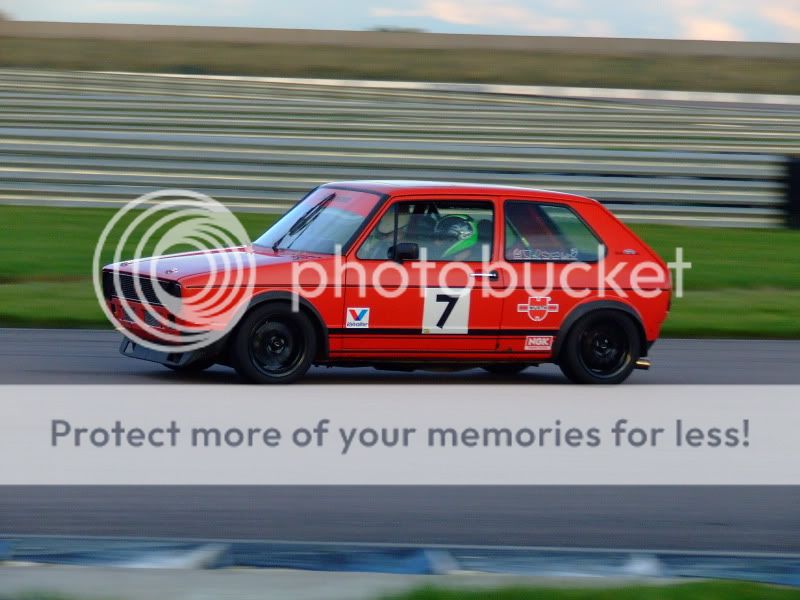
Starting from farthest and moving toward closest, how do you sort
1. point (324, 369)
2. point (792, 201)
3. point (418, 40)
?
point (418, 40)
point (792, 201)
point (324, 369)

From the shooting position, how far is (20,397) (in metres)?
8.95

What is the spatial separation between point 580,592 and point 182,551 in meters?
1.63

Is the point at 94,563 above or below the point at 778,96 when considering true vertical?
below

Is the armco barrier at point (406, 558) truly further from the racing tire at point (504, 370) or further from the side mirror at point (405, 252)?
the racing tire at point (504, 370)

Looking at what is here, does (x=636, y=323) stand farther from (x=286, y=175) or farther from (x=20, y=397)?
(x=286, y=175)

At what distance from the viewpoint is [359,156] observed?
22.5 metres

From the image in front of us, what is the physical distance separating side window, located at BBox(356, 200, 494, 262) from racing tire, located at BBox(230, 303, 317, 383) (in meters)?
A: 0.77

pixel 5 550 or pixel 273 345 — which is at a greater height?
pixel 273 345

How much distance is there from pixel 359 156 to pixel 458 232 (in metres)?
12.9

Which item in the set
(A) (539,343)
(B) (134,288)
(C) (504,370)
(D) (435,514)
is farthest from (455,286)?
(D) (435,514)

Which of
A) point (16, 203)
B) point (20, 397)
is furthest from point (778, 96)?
point (20, 397)

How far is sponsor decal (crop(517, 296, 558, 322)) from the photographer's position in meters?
9.77

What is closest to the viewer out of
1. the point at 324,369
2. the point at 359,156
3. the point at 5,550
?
the point at 5,550

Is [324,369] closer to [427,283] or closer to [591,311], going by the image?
[427,283]
